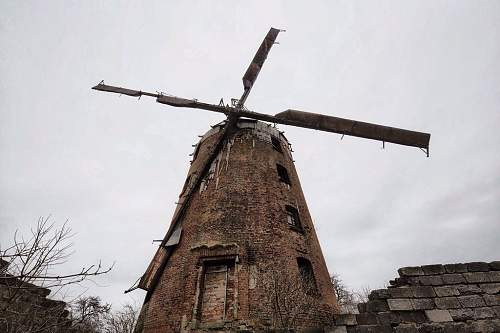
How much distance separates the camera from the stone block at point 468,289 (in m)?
5.10

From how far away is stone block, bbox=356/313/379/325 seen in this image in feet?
16.4

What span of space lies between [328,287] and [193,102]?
8.73 m

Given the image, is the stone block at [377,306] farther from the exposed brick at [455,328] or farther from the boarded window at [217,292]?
the boarded window at [217,292]

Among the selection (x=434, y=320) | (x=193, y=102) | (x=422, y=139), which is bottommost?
(x=434, y=320)

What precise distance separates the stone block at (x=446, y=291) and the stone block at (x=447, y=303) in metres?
0.07

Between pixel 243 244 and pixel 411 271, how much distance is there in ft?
13.3

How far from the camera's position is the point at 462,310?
4.94 metres

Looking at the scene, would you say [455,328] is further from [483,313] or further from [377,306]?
[377,306]

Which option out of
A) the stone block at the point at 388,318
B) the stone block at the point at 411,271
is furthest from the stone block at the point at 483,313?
the stone block at the point at 388,318

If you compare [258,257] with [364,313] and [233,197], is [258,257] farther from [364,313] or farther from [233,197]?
[364,313]

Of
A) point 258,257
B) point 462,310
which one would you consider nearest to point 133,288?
point 258,257

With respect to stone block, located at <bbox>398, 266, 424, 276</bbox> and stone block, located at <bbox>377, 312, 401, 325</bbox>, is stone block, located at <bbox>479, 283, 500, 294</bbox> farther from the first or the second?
stone block, located at <bbox>377, 312, 401, 325</bbox>

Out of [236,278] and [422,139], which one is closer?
[236,278]

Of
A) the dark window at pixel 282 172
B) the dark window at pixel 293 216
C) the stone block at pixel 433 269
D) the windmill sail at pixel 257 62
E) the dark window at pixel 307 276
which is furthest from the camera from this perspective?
the windmill sail at pixel 257 62
